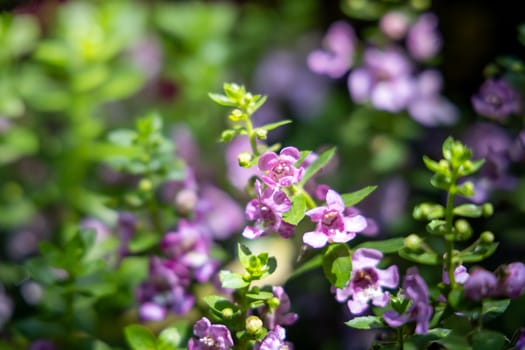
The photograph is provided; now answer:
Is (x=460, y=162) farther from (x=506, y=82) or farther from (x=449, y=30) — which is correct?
(x=449, y=30)

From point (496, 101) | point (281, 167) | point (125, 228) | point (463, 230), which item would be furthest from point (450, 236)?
point (125, 228)

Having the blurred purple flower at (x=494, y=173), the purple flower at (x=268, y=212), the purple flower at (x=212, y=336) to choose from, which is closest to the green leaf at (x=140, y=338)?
the purple flower at (x=212, y=336)

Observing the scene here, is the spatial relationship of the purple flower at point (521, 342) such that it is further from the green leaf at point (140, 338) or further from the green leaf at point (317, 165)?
the green leaf at point (140, 338)

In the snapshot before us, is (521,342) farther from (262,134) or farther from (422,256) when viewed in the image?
(262,134)

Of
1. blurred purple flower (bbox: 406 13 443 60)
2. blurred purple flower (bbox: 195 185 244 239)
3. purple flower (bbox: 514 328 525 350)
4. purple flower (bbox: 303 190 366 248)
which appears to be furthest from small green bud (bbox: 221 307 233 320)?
blurred purple flower (bbox: 406 13 443 60)

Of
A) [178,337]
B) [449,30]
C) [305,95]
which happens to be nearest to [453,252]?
[178,337]

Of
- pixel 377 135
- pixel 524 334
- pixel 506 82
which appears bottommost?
pixel 377 135

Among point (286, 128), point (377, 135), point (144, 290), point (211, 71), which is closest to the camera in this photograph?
point (144, 290)
